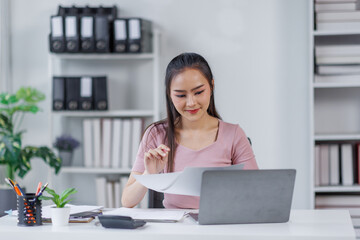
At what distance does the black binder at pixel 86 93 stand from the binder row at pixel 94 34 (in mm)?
199

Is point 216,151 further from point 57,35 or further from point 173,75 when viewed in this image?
point 57,35

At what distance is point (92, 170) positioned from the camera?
350 cm

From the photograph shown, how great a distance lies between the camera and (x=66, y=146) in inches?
140

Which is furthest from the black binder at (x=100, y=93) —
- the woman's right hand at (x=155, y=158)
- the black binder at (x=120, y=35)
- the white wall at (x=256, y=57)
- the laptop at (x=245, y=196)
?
the laptop at (x=245, y=196)

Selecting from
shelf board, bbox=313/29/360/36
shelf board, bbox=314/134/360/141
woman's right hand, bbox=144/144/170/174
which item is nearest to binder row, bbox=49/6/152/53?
shelf board, bbox=313/29/360/36

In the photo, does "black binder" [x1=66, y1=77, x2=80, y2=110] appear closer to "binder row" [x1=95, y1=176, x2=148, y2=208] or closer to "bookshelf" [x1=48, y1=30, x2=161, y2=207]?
"bookshelf" [x1=48, y1=30, x2=161, y2=207]

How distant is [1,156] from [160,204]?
1.54m

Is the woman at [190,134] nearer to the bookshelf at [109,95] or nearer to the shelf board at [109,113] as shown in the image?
the shelf board at [109,113]

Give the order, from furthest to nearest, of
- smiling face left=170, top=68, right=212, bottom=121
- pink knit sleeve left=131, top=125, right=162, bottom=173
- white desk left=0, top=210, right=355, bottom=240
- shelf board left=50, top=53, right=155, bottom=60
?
shelf board left=50, top=53, right=155, bottom=60 → pink knit sleeve left=131, top=125, right=162, bottom=173 → smiling face left=170, top=68, right=212, bottom=121 → white desk left=0, top=210, right=355, bottom=240

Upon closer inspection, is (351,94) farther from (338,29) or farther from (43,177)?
(43,177)

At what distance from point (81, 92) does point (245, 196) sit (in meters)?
2.24

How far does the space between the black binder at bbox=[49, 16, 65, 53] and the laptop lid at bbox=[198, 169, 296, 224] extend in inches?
90.9

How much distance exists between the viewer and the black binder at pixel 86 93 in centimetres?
342

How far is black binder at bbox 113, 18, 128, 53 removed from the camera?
3.40 meters
